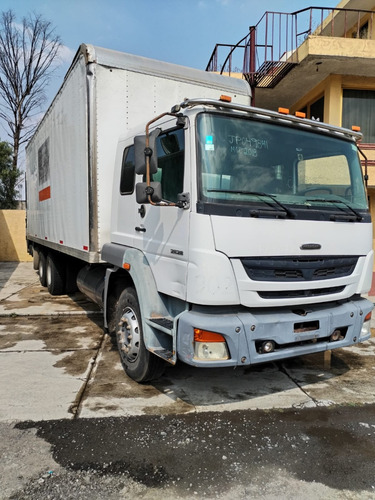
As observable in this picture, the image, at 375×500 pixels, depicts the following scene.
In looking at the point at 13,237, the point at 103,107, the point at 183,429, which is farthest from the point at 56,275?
the point at 13,237

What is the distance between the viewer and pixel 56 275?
867 cm

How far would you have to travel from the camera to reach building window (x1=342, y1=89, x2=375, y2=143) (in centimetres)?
1130

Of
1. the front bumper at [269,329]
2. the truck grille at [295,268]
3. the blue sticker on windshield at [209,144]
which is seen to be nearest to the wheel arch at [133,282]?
the front bumper at [269,329]

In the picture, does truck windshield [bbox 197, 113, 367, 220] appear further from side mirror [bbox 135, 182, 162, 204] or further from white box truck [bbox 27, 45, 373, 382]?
side mirror [bbox 135, 182, 162, 204]

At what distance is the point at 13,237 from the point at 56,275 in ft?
32.0

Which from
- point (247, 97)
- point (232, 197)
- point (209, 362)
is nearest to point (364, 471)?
point (209, 362)

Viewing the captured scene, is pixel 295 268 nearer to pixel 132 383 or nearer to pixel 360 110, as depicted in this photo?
pixel 132 383

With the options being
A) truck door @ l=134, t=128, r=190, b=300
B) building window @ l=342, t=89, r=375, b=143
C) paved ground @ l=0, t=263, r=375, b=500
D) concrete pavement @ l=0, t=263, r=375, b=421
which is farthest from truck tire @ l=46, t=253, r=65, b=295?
building window @ l=342, t=89, r=375, b=143

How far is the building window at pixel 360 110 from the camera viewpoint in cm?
1130

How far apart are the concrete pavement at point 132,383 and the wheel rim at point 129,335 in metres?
0.34

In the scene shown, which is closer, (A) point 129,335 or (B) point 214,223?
(B) point 214,223

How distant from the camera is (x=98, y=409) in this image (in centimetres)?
372

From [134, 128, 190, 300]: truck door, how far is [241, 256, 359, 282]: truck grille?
1.83 ft

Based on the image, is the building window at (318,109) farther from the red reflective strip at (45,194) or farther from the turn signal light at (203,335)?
the turn signal light at (203,335)
